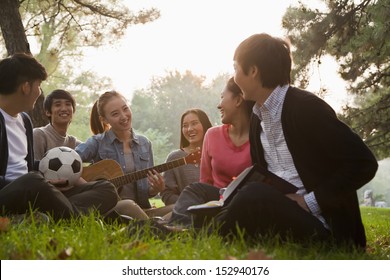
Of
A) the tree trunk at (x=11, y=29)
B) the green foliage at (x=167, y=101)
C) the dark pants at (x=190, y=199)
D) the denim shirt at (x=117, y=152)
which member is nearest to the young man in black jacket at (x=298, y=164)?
the dark pants at (x=190, y=199)

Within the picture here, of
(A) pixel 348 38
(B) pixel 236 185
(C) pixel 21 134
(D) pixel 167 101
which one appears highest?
(D) pixel 167 101

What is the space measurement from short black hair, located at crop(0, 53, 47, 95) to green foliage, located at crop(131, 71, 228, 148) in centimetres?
2497

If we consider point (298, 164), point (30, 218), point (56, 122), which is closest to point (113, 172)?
point (56, 122)

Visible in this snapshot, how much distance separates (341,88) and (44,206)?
23.6 feet

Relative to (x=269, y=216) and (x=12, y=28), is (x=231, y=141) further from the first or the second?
(x=12, y=28)

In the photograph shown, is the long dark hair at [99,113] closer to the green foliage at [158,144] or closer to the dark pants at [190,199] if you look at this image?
the dark pants at [190,199]

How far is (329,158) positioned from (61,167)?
2.17 m

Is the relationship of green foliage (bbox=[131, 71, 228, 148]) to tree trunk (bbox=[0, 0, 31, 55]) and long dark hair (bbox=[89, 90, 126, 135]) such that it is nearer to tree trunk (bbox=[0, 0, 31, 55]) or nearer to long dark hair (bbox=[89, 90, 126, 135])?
tree trunk (bbox=[0, 0, 31, 55])

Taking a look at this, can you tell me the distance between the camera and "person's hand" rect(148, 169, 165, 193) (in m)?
4.53

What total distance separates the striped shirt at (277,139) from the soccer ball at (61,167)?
1708 millimetres

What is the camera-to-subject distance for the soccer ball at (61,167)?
13.5 feet

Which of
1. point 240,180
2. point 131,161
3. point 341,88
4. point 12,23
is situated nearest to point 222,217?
point 240,180

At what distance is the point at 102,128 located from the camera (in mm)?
5133

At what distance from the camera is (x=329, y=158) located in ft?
9.00
